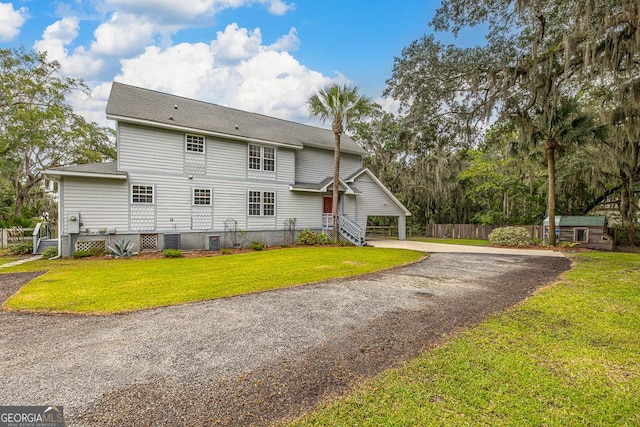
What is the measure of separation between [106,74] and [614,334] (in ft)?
82.9

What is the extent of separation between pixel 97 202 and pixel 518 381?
14259 mm

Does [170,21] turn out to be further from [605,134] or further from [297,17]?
[605,134]

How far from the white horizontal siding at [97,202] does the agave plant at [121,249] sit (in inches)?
25.8

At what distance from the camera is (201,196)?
14156 mm

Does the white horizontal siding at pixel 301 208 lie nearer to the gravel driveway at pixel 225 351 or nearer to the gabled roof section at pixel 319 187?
the gabled roof section at pixel 319 187

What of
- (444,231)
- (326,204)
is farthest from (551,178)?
(444,231)

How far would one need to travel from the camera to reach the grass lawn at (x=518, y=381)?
2324 millimetres

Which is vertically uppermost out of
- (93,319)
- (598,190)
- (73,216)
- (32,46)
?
(32,46)

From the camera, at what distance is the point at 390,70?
36.4 ft

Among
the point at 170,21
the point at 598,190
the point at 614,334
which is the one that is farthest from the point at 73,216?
the point at 598,190

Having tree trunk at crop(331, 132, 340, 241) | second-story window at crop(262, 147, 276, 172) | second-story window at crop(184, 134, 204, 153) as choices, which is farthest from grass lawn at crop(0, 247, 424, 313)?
second-story window at crop(262, 147, 276, 172)

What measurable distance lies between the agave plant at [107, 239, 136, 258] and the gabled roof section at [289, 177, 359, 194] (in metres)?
8.13

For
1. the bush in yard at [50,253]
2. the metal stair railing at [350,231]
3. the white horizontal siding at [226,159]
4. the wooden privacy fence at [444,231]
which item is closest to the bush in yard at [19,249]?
the bush in yard at [50,253]

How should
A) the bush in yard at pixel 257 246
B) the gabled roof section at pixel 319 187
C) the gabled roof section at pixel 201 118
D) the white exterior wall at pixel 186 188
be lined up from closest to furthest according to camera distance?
the white exterior wall at pixel 186 188 < the gabled roof section at pixel 201 118 < the bush in yard at pixel 257 246 < the gabled roof section at pixel 319 187
